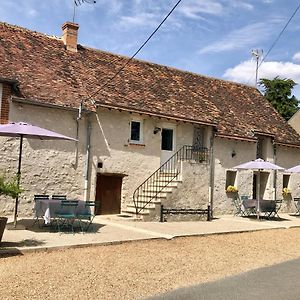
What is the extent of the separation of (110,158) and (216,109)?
706cm

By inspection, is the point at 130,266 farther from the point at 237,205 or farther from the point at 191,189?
the point at 237,205

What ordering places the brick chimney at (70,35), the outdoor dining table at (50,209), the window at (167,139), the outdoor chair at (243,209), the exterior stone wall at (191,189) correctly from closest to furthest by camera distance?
the outdoor dining table at (50,209)
the exterior stone wall at (191,189)
the window at (167,139)
the brick chimney at (70,35)
the outdoor chair at (243,209)

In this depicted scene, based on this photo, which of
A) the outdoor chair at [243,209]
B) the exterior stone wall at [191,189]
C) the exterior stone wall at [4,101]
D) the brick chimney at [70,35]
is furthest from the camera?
the outdoor chair at [243,209]

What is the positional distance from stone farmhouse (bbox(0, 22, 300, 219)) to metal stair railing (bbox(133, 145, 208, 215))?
1.9 inches

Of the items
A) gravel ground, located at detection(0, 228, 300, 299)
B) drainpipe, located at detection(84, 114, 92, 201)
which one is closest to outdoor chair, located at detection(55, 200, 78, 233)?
gravel ground, located at detection(0, 228, 300, 299)

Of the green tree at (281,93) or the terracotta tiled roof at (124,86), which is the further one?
the green tree at (281,93)

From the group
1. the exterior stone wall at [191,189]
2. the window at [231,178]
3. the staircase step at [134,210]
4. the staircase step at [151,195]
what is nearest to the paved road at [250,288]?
the staircase step at [134,210]

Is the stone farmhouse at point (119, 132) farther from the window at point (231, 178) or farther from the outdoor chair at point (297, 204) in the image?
the outdoor chair at point (297, 204)

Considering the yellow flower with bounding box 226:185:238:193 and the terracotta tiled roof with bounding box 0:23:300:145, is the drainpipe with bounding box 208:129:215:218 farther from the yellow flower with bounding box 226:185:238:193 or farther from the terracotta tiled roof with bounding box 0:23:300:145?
the yellow flower with bounding box 226:185:238:193

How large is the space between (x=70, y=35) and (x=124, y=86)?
338 cm

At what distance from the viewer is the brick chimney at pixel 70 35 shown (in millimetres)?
18233

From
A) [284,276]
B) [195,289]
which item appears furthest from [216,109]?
[195,289]

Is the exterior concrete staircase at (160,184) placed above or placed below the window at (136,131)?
below

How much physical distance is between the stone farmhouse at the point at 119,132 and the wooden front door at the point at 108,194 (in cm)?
4
